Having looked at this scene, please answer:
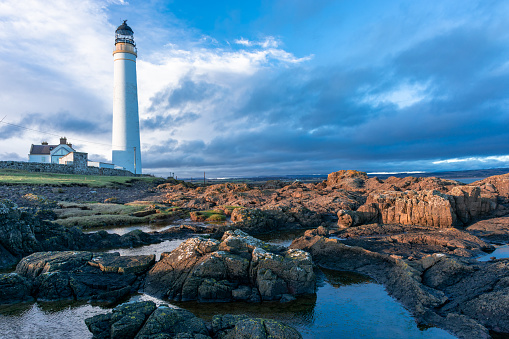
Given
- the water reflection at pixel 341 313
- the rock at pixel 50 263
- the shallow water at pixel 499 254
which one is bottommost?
the water reflection at pixel 341 313

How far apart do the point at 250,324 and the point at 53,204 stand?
30098 millimetres

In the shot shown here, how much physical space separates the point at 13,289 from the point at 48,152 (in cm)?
7348

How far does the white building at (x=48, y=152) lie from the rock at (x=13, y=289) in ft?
224

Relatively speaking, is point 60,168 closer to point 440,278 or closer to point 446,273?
point 440,278

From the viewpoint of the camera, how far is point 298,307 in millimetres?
10445

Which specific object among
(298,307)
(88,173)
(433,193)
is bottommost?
(298,307)

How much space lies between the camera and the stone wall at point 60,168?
54812mm

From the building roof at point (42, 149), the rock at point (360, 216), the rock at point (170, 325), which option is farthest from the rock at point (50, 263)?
the building roof at point (42, 149)

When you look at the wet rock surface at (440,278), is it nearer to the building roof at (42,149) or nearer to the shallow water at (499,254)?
the shallow water at (499,254)

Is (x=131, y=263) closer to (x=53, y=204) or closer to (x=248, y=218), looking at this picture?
(x=248, y=218)

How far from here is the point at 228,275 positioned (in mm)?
11625

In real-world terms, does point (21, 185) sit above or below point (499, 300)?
above

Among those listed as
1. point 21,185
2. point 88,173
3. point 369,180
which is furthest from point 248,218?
point 88,173

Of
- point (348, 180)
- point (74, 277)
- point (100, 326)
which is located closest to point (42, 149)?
point (348, 180)
